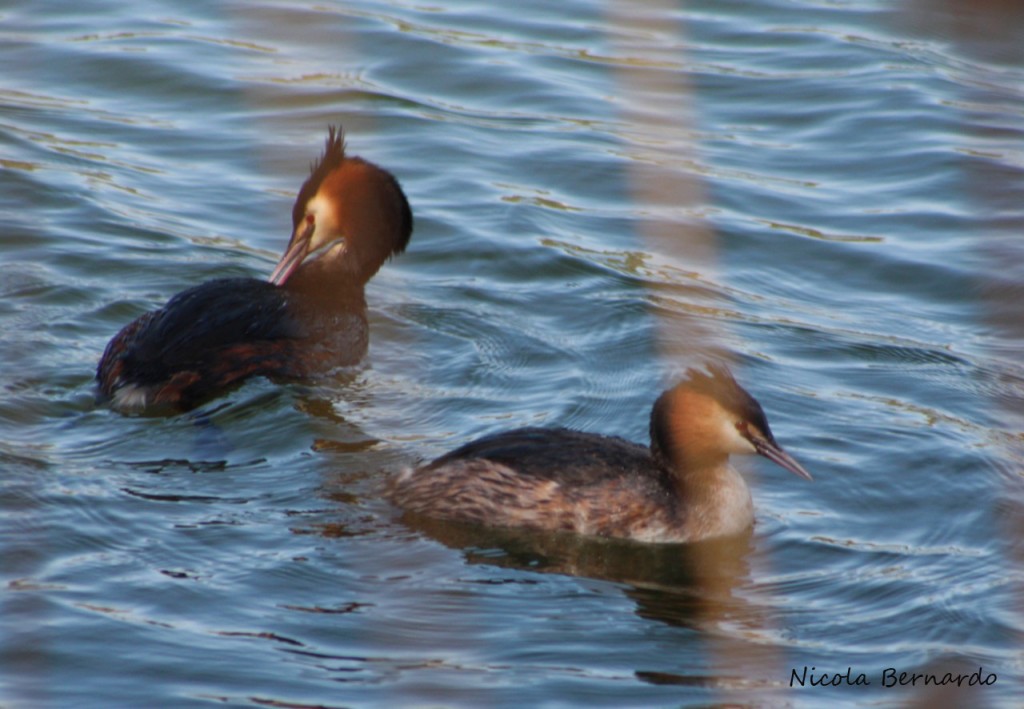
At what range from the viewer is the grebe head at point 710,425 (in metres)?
6.31

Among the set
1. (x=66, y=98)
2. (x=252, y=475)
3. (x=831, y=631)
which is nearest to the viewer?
(x=831, y=631)

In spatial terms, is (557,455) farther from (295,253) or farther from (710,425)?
(295,253)

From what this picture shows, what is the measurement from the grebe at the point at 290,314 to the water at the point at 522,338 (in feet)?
0.65

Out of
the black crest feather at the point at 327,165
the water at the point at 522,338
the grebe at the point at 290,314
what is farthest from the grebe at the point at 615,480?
the black crest feather at the point at 327,165

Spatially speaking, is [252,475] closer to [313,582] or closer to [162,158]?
[313,582]

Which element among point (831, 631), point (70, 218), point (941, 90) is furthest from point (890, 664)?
point (941, 90)

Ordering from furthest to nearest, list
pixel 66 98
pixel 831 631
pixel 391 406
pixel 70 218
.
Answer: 1. pixel 66 98
2. pixel 70 218
3. pixel 391 406
4. pixel 831 631

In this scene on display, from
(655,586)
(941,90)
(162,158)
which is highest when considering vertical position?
(941,90)

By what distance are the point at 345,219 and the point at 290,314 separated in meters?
0.77

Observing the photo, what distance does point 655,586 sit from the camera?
231 inches

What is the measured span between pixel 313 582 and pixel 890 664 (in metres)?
2.05

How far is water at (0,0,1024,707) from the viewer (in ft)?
16.6
